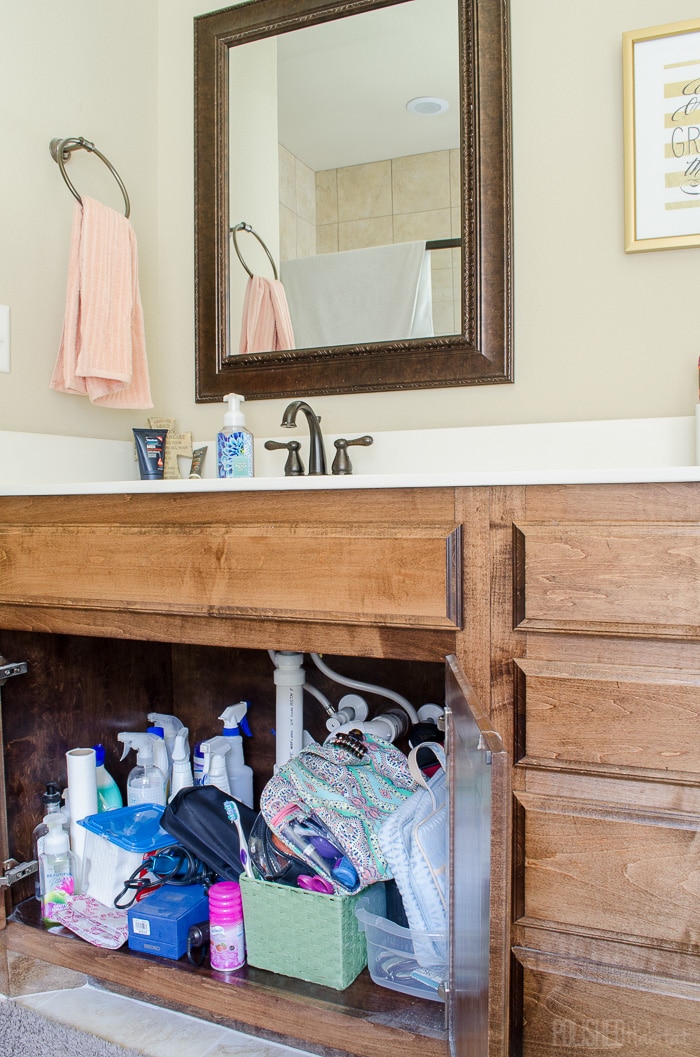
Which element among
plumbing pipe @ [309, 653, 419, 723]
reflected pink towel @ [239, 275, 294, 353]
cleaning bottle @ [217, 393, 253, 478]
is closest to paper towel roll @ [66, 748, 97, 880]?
plumbing pipe @ [309, 653, 419, 723]

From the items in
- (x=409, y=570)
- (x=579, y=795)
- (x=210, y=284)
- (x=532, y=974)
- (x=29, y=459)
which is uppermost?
(x=210, y=284)

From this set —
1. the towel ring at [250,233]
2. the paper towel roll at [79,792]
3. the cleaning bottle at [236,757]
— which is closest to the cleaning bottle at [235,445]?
the towel ring at [250,233]

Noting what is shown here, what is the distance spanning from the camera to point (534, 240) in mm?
1547

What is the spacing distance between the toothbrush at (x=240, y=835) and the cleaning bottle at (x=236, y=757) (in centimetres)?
28

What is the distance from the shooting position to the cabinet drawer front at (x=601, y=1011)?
3.11ft

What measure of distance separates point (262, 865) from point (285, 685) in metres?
0.41

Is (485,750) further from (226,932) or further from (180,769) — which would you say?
(180,769)

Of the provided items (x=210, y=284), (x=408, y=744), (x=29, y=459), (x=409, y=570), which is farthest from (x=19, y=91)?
(x=408, y=744)

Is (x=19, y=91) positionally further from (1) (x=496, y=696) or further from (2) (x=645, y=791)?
(2) (x=645, y=791)

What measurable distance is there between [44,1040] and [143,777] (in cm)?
46

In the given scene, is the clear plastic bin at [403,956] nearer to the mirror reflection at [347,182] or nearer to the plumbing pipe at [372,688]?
the plumbing pipe at [372,688]

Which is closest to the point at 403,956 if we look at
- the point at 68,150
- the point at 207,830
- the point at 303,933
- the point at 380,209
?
the point at 303,933

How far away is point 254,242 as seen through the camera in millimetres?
1779

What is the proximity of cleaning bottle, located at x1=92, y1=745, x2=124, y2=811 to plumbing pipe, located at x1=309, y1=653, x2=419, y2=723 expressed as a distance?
0.47 metres
